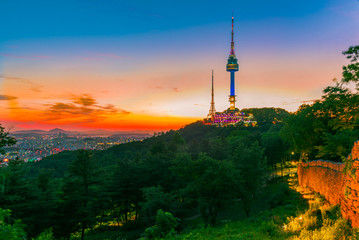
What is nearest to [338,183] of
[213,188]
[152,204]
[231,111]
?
[213,188]

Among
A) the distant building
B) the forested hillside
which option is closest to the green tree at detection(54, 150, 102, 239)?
the forested hillside

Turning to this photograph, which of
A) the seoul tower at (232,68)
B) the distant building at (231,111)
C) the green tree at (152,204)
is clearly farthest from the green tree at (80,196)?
the seoul tower at (232,68)

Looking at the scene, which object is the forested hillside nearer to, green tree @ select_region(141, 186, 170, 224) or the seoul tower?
green tree @ select_region(141, 186, 170, 224)

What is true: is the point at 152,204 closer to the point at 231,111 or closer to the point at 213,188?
the point at 213,188

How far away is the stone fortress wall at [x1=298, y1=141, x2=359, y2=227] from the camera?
24.4ft

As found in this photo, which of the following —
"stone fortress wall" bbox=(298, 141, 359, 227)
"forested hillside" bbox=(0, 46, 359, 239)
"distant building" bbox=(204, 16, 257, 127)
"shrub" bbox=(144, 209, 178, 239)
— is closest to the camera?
"stone fortress wall" bbox=(298, 141, 359, 227)

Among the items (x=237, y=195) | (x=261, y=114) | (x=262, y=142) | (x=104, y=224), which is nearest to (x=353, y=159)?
(x=237, y=195)

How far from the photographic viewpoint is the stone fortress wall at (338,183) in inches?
293

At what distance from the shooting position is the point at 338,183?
10.2m

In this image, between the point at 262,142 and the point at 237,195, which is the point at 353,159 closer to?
the point at 237,195

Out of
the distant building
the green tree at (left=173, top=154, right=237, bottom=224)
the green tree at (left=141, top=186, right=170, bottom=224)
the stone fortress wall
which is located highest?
the distant building

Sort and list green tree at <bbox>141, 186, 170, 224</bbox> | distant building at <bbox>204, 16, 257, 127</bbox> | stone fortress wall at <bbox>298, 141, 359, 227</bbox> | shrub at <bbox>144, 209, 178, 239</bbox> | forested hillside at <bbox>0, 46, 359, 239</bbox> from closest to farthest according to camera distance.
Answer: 1. stone fortress wall at <bbox>298, 141, 359, 227</bbox>
2. shrub at <bbox>144, 209, 178, 239</bbox>
3. forested hillside at <bbox>0, 46, 359, 239</bbox>
4. green tree at <bbox>141, 186, 170, 224</bbox>
5. distant building at <bbox>204, 16, 257, 127</bbox>

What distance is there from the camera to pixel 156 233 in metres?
9.93

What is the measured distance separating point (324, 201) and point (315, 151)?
1659 cm
